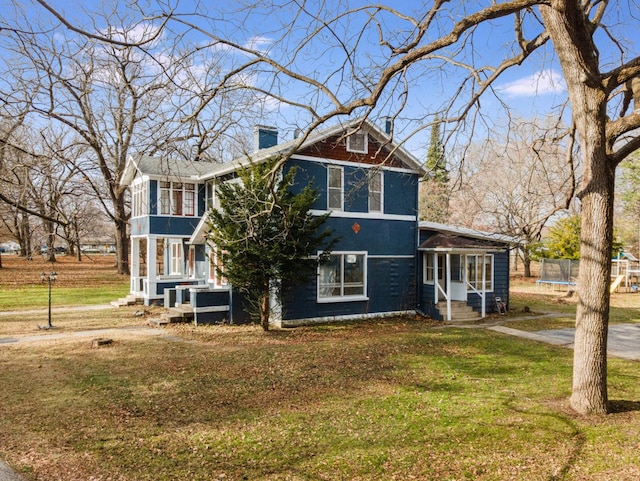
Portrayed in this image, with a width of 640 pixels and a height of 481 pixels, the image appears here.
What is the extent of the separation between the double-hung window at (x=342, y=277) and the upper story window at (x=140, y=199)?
909cm

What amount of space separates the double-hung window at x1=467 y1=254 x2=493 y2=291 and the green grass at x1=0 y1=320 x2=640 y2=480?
20.9 feet

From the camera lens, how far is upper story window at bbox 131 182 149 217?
20328mm

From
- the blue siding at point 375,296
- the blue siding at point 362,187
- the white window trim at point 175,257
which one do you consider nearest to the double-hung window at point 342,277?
the blue siding at point 375,296

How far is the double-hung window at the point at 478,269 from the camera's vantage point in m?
18.1

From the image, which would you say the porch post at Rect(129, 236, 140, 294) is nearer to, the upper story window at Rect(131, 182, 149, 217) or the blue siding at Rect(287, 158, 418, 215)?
the upper story window at Rect(131, 182, 149, 217)

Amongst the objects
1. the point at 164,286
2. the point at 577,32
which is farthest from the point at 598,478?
the point at 164,286

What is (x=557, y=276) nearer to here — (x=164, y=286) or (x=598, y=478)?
(x=164, y=286)

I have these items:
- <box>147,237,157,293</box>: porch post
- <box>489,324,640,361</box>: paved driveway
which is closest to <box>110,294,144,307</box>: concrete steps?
<box>147,237,157,293</box>: porch post

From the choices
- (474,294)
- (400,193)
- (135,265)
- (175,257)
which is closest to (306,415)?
(400,193)

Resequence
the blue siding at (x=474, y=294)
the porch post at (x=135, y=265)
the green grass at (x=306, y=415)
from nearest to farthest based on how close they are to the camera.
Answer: the green grass at (x=306, y=415), the blue siding at (x=474, y=294), the porch post at (x=135, y=265)

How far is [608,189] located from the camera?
6594mm

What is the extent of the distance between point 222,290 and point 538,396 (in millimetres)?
10299

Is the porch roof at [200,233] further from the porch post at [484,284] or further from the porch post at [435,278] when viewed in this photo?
the porch post at [484,284]

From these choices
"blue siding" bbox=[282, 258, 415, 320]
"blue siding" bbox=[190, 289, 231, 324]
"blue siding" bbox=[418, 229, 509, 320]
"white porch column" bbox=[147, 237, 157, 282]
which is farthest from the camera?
"white porch column" bbox=[147, 237, 157, 282]
